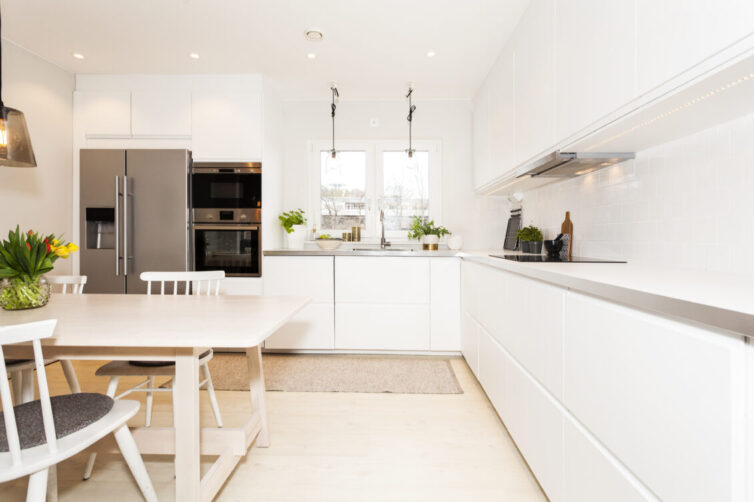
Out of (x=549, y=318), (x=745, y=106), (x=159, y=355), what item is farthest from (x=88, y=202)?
(x=745, y=106)

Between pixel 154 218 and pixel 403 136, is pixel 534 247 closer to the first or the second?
pixel 403 136

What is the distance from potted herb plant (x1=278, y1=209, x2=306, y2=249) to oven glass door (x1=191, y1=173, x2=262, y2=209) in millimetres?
367

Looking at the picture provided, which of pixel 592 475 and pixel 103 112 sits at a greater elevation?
pixel 103 112

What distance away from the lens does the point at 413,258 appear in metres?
3.35

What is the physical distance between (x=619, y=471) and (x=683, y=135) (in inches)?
54.0

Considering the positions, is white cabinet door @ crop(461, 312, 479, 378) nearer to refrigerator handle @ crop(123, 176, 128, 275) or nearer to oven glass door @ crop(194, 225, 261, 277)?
oven glass door @ crop(194, 225, 261, 277)

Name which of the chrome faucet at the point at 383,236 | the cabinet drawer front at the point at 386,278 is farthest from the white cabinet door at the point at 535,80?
the chrome faucet at the point at 383,236

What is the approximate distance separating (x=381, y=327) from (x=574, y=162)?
204 cm

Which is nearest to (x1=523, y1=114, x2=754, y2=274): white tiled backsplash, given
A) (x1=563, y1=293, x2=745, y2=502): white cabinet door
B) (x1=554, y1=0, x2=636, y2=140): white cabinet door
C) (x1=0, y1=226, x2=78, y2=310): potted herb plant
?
(x1=554, y1=0, x2=636, y2=140): white cabinet door

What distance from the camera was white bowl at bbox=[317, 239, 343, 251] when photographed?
3.60 meters

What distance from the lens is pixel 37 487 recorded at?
1021 millimetres

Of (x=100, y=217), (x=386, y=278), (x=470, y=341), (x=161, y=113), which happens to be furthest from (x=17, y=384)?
(x=470, y=341)

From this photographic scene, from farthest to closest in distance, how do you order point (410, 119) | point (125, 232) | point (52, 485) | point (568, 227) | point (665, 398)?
point (410, 119)
point (125, 232)
point (568, 227)
point (52, 485)
point (665, 398)

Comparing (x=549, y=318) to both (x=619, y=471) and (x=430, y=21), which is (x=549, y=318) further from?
(x=430, y=21)
